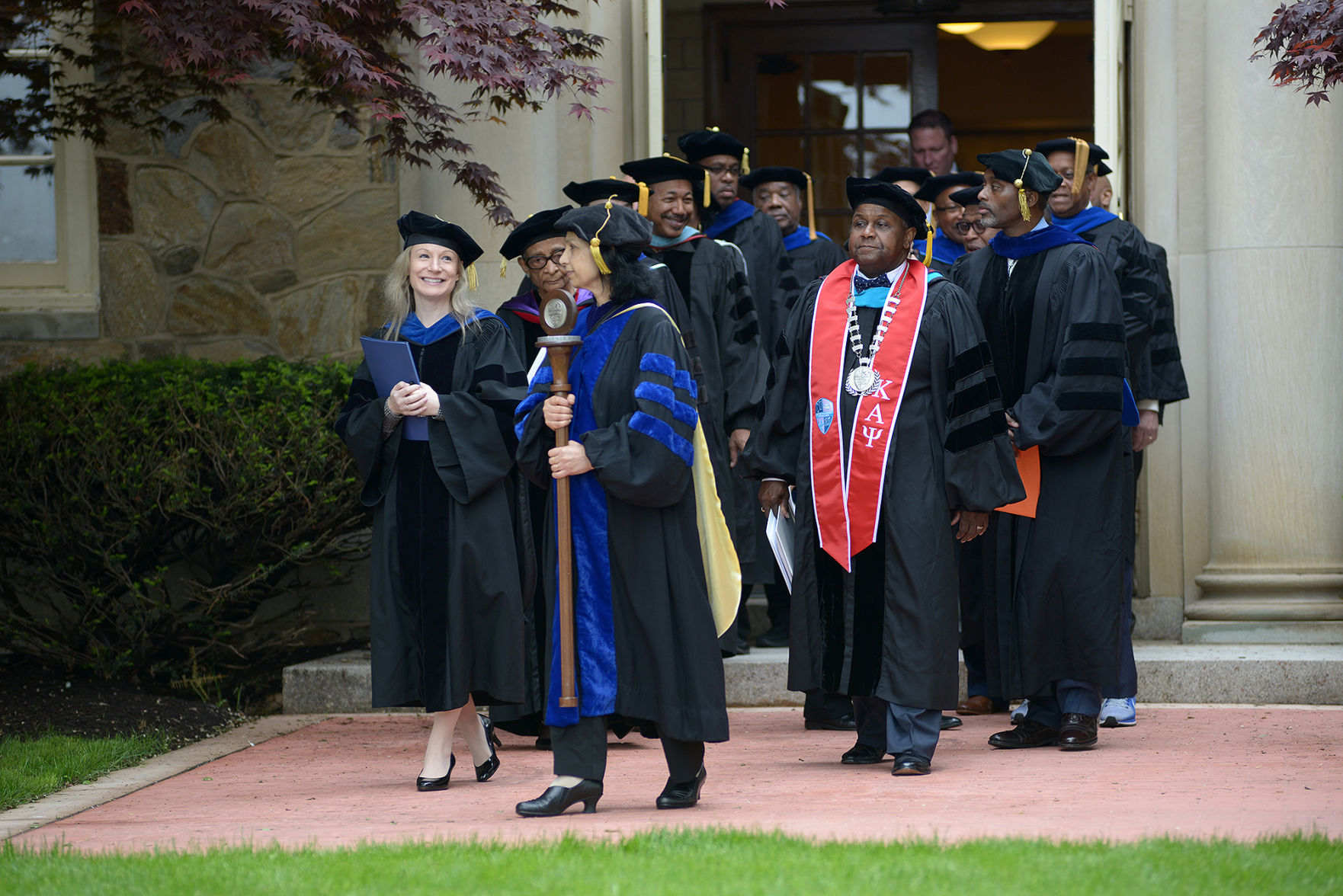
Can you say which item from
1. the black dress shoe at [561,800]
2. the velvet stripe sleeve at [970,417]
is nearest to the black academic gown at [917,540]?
the velvet stripe sleeve at [970,417]

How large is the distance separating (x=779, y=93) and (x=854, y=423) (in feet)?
20.0

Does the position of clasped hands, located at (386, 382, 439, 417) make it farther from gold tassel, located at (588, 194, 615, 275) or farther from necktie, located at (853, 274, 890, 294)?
necktie, located at (853, 274, 890, 294)

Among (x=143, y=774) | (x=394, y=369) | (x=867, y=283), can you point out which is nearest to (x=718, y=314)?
(x=867, y=283)

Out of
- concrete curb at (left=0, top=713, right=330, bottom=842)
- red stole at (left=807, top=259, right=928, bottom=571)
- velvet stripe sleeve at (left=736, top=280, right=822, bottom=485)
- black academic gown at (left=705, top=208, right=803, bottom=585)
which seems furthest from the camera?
black academic gown at (left=705, top=208, right=803, bottom=585)

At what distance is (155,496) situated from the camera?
7312mm

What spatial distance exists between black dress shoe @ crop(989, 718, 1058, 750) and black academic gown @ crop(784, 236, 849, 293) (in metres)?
2.60

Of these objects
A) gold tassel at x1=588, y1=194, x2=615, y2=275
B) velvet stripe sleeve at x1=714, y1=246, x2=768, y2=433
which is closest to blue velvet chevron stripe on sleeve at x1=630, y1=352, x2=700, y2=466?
gold tassel at x1=588, y1=194, x2=615, y2=275

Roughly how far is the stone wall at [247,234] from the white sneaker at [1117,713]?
4.47 m

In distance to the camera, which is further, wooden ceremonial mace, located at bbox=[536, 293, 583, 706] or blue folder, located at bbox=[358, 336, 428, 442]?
blue folder, located at bbox=[358, 336, 428, 442]

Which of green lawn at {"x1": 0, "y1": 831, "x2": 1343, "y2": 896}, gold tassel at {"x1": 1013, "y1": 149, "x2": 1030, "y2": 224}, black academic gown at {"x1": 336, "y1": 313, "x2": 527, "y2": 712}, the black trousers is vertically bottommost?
green lawn at {"x1": 0, "y1": 831, "x2": 1343, "y2": 896}

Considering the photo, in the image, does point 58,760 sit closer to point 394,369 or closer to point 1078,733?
point 394,369

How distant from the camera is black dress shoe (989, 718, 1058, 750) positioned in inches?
245

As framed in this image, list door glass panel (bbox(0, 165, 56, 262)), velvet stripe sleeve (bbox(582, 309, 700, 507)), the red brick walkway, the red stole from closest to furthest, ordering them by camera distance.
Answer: the red brick walkway → velvet stripe sleeve (bbox(582, 309, 700, 507)) → the red stole → door glass panel (bbox(0, 165, 56, 262))

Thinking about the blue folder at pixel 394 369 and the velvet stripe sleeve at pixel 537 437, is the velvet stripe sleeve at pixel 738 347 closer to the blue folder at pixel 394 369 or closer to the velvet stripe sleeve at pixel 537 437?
the blue folder at pixel 394 369
